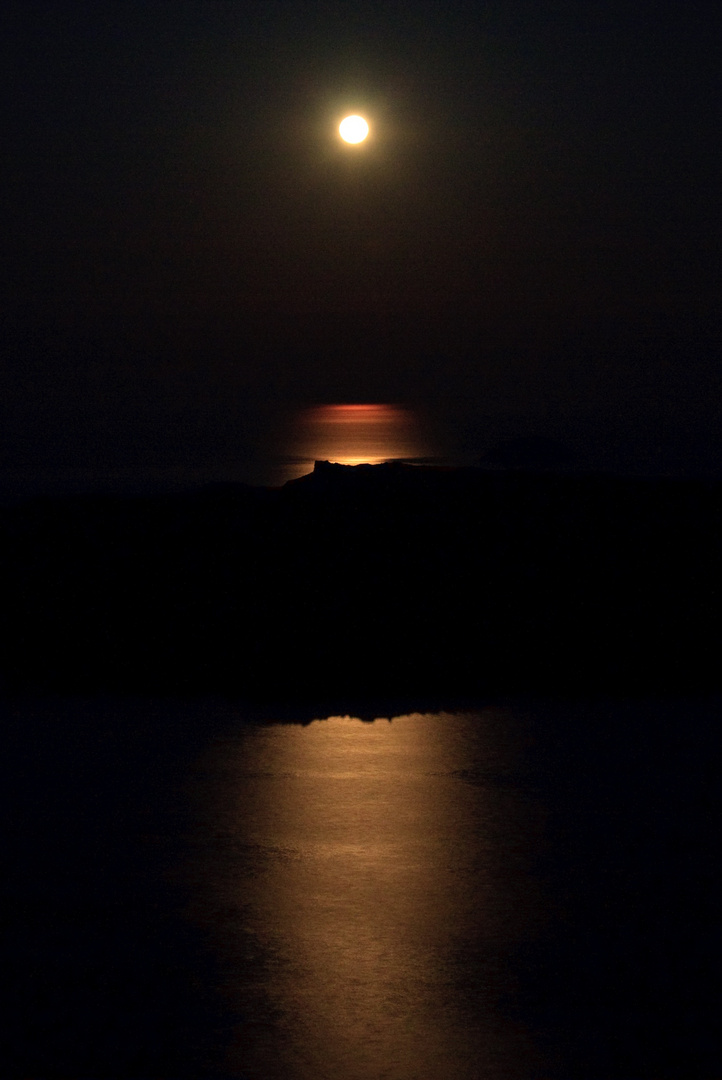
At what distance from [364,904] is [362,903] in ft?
0.03

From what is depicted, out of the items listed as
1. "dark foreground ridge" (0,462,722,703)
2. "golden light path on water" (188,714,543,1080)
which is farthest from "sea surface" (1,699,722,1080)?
"dark foreground ridge" (0,462,722,703)

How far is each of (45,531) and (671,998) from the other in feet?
24.6

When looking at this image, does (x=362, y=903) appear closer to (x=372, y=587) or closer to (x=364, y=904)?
(x=364, y=904)

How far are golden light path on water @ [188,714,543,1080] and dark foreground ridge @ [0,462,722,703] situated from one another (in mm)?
1638

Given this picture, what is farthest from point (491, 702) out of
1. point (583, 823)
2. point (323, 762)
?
point (583, 823)

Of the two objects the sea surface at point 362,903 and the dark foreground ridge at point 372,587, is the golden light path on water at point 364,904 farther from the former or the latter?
the dark foreground ridge at point 372,587

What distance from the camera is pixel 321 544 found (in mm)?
8445

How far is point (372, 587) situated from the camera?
7.94 metres

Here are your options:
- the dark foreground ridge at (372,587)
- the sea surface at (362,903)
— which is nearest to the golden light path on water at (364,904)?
the sea surface at (362,903)

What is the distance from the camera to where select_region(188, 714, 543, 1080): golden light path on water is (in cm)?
263

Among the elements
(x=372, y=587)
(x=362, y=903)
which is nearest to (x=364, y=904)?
(x=362, y=903)

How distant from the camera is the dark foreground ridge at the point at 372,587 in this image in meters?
6.82

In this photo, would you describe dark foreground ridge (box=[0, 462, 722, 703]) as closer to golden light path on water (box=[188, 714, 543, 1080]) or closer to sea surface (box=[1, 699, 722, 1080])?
sea surface (box=[1, 699, 722, 1080])

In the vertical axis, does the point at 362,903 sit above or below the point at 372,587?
below
